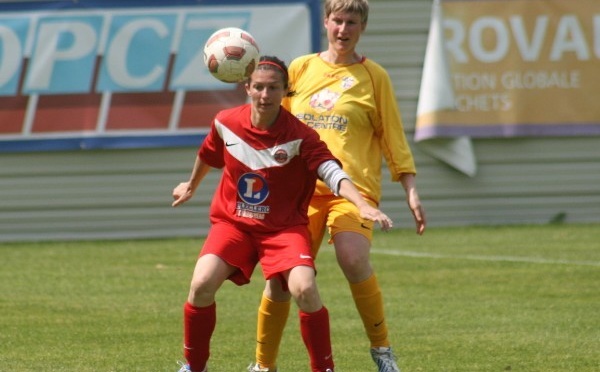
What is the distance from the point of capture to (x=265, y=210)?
6602 mm

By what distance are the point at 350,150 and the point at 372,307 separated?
843mm

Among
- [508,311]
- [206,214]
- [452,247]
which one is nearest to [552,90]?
[452,247]

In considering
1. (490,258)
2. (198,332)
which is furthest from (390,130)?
(490,258)

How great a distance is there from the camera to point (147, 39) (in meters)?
15.5

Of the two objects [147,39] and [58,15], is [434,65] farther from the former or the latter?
[58,15]

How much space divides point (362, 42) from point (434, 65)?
910 mm

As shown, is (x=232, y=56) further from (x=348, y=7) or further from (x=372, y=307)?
(x=372, y=307)

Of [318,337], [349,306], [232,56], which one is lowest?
[318,337]

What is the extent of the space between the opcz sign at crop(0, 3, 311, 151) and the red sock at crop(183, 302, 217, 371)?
9009 millimetres

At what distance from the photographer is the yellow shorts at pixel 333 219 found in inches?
273

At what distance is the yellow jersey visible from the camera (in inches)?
280

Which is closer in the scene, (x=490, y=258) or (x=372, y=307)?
(x=372, y=307)

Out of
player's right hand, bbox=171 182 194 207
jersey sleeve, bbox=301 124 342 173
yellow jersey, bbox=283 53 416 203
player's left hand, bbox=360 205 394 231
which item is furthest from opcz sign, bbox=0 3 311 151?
player's left hand, bbox=360 205 394 231

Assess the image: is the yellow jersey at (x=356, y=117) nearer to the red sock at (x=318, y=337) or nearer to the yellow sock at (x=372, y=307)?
the yellow sock at (x=372, y=307)
